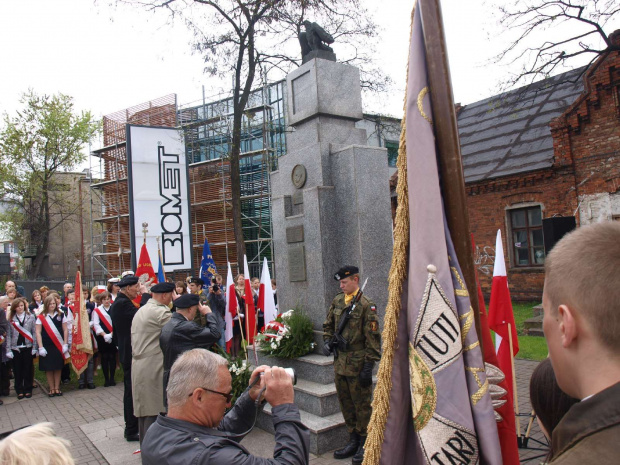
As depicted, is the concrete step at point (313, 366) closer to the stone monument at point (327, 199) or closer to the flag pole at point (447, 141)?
the stone monument at point (327, 199)

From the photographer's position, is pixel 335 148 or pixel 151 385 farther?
pixel 335 148

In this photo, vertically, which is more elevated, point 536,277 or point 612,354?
point 612,354

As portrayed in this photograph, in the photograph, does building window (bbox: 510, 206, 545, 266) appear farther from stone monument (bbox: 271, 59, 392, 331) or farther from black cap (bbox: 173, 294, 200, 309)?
black cap (bbox: 173, 294, 200, 309)

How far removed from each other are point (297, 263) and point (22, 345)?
6.63 metres

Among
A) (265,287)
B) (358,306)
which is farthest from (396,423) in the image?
(265,287)

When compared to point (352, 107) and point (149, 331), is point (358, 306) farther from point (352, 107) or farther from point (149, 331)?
point (352, 107)

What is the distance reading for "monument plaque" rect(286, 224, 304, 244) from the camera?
21.6 ft

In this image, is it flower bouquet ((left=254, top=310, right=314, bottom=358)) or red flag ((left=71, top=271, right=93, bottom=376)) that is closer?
flower bouquet ((left=254, top=310, right=314, bottom=358))

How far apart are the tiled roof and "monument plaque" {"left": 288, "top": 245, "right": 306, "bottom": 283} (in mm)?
12239

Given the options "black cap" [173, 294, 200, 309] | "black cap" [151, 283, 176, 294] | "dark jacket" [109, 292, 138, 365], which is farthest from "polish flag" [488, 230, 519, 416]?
"dark jacket" [109, 292, 138, 365]

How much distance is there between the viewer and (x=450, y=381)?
5.01ft

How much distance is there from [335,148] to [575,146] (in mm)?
12146

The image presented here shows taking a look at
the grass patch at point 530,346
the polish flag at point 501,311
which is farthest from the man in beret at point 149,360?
the grass patch at point 530,346

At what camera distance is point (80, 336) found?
9602 millimetres
